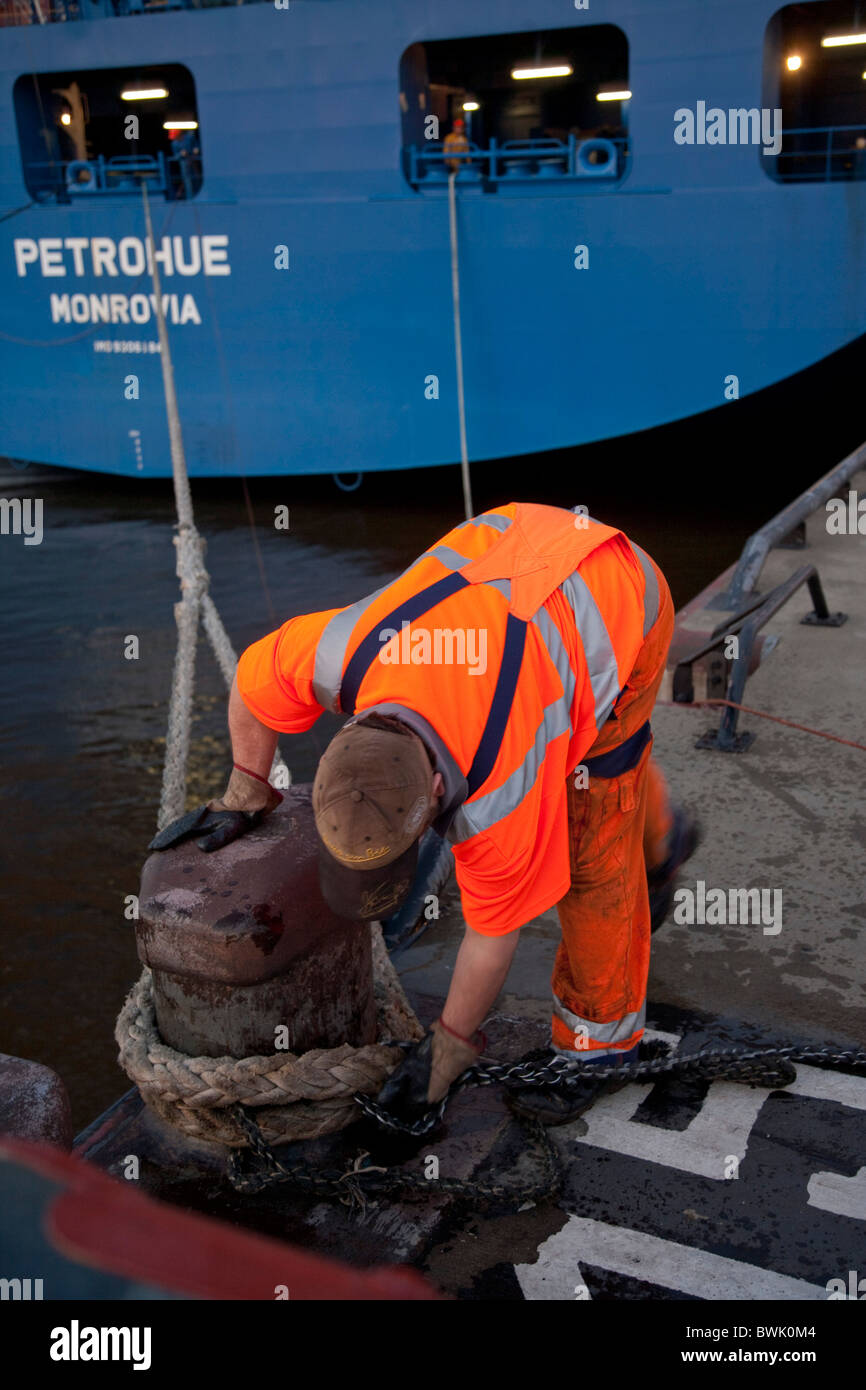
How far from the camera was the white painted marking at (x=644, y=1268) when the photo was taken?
7.17ft

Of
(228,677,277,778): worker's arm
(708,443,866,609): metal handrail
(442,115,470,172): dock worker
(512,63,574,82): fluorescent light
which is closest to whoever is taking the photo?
(228,677,277,778): worker's arm

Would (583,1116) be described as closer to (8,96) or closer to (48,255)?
(48,255)

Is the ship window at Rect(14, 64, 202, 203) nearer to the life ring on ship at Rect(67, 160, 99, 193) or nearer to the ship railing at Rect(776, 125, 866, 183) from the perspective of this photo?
the life ring on ship at Rect(67, 160, 99, 193)

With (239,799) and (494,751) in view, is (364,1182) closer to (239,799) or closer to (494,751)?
(239,799)

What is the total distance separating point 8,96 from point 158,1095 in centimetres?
1320

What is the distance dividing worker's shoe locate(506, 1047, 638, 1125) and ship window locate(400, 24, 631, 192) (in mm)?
8803

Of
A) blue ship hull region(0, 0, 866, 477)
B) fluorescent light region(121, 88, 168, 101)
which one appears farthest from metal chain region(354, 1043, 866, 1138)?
fluorescent light region(121, 88, 168, 101)

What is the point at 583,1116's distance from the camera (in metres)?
2.69

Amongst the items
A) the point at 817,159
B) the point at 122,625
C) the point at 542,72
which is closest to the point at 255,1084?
the point at 122,625

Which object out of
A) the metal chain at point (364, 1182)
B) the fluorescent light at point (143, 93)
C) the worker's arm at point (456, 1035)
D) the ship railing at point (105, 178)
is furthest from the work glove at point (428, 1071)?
the fluorescent light at point (143, 93)

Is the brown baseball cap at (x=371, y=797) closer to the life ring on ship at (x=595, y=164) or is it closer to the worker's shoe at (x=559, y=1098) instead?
the worker's shoe at (x=559, y=1098)

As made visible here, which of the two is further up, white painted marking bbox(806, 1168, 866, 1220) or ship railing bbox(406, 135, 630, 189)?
ship railing bbox(406, 135, 630, 189)

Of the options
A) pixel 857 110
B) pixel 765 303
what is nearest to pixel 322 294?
pixel 765 303

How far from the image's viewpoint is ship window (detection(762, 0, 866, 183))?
1038 cm
